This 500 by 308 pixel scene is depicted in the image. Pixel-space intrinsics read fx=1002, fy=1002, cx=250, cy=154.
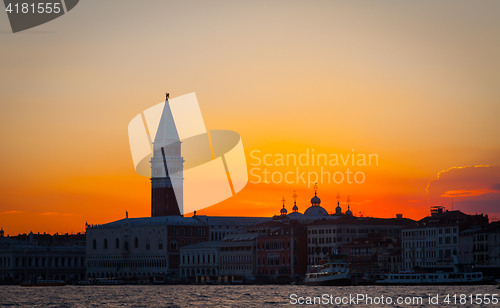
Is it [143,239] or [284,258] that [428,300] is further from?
[143,239]

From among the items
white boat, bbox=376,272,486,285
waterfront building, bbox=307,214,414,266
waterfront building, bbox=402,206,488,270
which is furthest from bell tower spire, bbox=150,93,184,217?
white boat, bbox=376,272,486,285

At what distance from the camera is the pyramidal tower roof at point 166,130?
19388 centimetres

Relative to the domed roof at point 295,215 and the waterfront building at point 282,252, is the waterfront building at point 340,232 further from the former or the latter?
the domed roof at point 295,215

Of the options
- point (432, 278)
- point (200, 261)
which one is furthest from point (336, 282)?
point (200, 261)

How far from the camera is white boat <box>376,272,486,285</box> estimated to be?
131m

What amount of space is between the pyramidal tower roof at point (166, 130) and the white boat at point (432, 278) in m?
68.8

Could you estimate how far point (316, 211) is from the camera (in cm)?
19575

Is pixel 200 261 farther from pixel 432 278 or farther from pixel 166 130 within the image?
pixel 432 278

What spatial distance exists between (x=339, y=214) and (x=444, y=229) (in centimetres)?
4557

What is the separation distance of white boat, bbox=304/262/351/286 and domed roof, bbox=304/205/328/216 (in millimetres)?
52735

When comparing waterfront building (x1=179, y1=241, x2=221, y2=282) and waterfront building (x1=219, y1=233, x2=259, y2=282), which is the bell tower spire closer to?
waterfront building (x1=179, y1=241, x2=221, y2=282)

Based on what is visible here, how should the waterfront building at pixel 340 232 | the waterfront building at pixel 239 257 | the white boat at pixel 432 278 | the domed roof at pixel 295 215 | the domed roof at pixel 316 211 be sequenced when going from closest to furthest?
1. the white boat at pixel 432 278
2. the waterfront building at pixel 340 232
3. the waterfront building at pixel 239 257
4. the domed roof at pixel 295 215
5. the domed roof at pixel 316 211

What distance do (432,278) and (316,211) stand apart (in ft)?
206

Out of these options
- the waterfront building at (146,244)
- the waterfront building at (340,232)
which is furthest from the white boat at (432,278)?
the waterfront building at (146,244)
